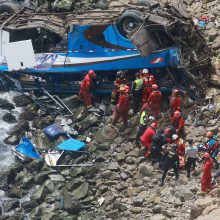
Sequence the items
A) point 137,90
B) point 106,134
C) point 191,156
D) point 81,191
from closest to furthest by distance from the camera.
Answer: point 191,156, point 81,191, point 137,90, point 106,134

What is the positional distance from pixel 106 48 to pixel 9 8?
4.58m

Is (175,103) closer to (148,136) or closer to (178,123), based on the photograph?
(178,123)

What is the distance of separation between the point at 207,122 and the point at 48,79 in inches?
191

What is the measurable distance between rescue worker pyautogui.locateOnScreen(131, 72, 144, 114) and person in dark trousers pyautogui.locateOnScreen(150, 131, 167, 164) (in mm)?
1714

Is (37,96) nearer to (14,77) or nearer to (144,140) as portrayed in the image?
(14,77)

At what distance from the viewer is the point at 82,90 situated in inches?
658

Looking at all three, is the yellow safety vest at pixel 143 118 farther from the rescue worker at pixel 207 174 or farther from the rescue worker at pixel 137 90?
the rescue worker at pixel 207 174

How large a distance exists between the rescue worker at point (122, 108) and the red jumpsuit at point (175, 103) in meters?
1.10

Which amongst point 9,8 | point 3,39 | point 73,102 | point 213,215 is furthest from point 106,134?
point 9,8

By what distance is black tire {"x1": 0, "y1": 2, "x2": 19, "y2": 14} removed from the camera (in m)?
19.3

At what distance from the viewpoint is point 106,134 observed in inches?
623

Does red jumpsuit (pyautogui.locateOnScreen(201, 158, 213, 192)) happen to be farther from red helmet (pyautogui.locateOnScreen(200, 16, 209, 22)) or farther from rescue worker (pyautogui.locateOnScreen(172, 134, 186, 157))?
red helmet (pyautogui.locateOnScreen(200, 16, 209, 22))

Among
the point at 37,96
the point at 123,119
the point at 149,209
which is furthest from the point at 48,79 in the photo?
the point at 149,209

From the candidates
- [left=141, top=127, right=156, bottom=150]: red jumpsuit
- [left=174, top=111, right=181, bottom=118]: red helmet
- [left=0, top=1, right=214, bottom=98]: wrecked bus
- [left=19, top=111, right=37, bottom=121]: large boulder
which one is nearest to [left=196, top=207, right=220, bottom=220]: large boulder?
[left=141, top=127, right=156, bottom=150]: red jumpsuit
